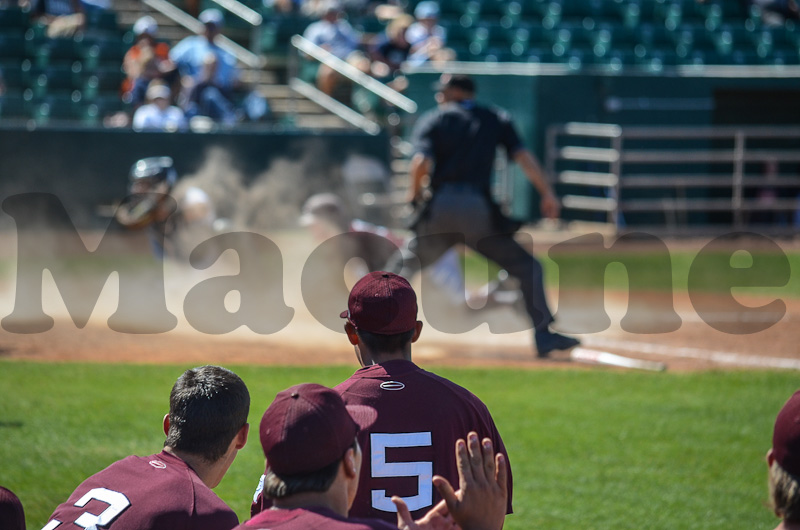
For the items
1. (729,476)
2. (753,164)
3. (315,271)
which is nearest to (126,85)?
(315,271)

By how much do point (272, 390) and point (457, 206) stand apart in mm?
2389

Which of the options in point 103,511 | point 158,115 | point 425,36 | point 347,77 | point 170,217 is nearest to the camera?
point 103,511

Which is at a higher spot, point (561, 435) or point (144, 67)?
point (144, 67)

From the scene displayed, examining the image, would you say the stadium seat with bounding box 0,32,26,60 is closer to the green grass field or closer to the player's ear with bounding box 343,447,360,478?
the green grass field

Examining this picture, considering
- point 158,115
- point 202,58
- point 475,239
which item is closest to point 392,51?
point 202,58

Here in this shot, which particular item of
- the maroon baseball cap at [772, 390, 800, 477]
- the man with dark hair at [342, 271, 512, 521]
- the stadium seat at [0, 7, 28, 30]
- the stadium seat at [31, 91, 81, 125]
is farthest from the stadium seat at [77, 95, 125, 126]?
the maroon baseball cap at [772, 390, 800, 477]

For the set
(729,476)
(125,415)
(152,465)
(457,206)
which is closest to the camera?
(152,465)

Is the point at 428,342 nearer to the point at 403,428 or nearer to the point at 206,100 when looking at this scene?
the point at 403,428

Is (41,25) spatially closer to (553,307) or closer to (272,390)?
(553,307)

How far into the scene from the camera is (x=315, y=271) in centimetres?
1059

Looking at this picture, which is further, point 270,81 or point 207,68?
point 270,81

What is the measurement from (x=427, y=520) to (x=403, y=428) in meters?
0.53

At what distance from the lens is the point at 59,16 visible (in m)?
16.8

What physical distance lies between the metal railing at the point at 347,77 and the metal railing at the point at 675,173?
9.22 feet
